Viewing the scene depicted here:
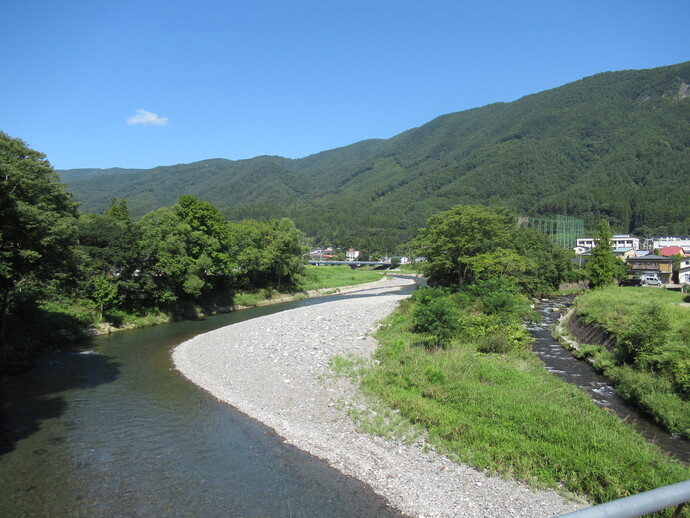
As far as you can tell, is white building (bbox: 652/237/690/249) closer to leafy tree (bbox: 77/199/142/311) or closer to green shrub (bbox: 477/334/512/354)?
green shrub (bbox: 477/334/512/354)

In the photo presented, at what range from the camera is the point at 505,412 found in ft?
44.5

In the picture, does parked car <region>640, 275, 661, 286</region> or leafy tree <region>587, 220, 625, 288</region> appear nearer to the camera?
leafy tree <region>587, 220, 625, 288</region>

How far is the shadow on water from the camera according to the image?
583 inches

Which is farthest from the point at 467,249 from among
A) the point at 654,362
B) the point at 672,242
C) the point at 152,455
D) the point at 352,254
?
the point at 352,254

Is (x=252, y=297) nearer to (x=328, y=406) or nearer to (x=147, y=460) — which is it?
(x=328, y=406)

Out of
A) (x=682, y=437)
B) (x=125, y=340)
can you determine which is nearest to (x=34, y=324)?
(x=125, y=340)

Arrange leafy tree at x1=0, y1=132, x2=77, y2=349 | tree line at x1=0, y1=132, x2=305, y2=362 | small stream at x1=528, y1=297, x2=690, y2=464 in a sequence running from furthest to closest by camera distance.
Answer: tree line at x1=0, y1=132, x2=305, y2=362 < leafy tree at x1=0, y1=132, x2=77, y2=349 < small stream at x1=528, y1=297, x2=690, y2=464

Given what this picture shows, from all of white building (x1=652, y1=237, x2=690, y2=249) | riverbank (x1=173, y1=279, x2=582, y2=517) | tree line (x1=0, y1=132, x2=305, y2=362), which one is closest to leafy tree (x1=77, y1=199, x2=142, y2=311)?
tree line (x1=0, y1=132, x2=305, y2=362)

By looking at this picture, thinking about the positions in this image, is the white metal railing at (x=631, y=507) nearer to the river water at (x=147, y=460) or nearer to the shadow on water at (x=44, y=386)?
the river water at (x=147, y=460)

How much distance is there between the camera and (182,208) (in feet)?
141

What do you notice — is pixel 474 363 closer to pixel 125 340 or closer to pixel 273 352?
pixel 273 352

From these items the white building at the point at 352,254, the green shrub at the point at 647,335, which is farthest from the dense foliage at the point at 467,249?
the white building at the point at 352,254

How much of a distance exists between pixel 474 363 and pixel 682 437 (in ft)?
23.5

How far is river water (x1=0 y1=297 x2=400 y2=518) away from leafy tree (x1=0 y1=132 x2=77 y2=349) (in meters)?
5.12
